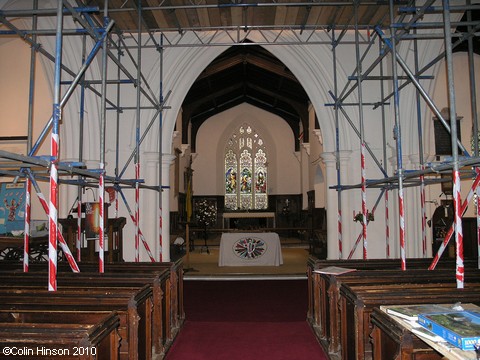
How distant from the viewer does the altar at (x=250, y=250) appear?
25.6 feet

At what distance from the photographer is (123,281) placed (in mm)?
2756

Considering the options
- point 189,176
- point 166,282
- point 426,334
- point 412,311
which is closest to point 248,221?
point 189,176

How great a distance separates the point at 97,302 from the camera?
213 cm

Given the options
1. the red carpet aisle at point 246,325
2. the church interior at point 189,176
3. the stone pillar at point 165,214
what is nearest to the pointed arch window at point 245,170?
the church interior at point 189,176

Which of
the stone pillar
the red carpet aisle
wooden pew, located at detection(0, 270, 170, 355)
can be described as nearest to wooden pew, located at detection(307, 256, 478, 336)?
the red carpet aisle

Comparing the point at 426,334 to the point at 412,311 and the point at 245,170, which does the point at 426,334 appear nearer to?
the point at 412,311

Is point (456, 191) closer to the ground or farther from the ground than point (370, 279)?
farther from the ground

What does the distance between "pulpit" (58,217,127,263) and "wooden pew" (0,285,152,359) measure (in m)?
2.42

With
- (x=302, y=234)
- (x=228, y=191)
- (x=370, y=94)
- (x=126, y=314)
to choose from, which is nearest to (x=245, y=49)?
(x=370, y=94)

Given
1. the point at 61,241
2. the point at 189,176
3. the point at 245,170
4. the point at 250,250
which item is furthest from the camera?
the point at 245,170

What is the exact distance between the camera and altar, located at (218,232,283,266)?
7797mm

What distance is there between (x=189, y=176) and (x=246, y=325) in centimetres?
939

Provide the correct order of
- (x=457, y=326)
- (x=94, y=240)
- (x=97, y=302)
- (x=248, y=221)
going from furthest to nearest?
(x=248, y=221) < (x=94, y=240) < (x=97, y=302) < (x=457, y=326)

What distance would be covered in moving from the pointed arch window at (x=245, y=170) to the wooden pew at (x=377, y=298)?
13344 mm
